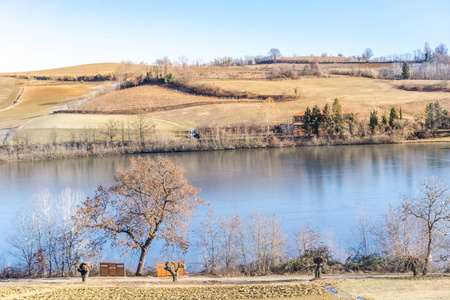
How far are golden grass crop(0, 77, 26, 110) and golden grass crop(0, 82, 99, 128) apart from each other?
91.4 inches

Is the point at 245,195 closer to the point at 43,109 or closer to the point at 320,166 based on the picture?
the point at 320,166

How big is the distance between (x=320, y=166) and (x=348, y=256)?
103ft

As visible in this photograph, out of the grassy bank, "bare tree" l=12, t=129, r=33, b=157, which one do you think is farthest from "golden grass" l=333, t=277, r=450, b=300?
"bare tree" l=12, t=129, r=33, b=157

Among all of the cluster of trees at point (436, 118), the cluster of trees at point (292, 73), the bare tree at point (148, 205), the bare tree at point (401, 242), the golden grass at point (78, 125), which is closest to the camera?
the bare tree at point (401, 242)

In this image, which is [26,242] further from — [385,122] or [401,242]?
[385,122]

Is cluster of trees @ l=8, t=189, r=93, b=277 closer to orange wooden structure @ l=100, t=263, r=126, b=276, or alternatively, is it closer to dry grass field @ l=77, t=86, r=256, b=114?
orange wooden structure @ l=100, t=263, r=126, b=276

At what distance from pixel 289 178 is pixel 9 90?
109m

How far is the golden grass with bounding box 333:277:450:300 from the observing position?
16.6m

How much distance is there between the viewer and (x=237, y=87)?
111750 millimetres

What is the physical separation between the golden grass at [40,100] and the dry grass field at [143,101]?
11.0 metres

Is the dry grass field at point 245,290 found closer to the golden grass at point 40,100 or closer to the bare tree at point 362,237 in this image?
the bare tree at point 362,237

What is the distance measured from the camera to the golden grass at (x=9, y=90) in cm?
11890

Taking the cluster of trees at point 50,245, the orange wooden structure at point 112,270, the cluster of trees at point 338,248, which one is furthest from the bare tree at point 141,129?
the orange wooden structure at point 112,270

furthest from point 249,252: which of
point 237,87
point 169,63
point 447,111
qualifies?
point 169,63
